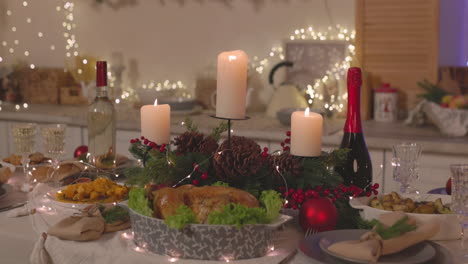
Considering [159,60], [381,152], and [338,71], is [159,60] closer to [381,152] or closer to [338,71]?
[338,71]

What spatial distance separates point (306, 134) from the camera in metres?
1.26

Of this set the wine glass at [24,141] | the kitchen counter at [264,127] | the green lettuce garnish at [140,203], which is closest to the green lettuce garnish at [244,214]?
the green lettuce garnish at [140,203]

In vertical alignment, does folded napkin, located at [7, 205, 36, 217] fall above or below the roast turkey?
below

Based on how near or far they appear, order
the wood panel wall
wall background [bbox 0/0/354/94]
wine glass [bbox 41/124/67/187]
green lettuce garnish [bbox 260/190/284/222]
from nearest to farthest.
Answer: green lettuce garnish [bbox 260/190/284/222] < wine glass [bbox 41/124/67/187] < the wood panel wall < wall background [bbox 0/0/354/94]

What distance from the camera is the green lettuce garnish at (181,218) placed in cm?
103

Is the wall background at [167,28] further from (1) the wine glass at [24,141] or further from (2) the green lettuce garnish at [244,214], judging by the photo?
(2) the green lettuce garnish at [244,214]

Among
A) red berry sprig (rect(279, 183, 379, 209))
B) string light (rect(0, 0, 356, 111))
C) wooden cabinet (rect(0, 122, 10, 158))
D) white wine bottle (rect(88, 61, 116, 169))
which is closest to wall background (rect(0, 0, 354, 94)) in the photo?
string light (rect(0, 0, 356, 111))

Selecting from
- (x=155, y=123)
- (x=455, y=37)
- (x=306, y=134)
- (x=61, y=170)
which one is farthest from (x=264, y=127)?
(x=306, y=134)

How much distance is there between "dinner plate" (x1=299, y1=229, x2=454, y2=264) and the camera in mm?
1015

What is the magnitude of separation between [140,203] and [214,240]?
151mm

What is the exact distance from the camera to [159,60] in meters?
3.47

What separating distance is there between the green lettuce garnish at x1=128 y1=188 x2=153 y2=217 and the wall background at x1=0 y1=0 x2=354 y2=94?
2048mm

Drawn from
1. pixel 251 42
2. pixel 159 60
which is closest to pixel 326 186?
pixel 251 42

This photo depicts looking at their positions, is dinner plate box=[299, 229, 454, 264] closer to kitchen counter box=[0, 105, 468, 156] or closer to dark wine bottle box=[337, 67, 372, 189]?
dark wine bottle box=[337, 67, 372, 189]
